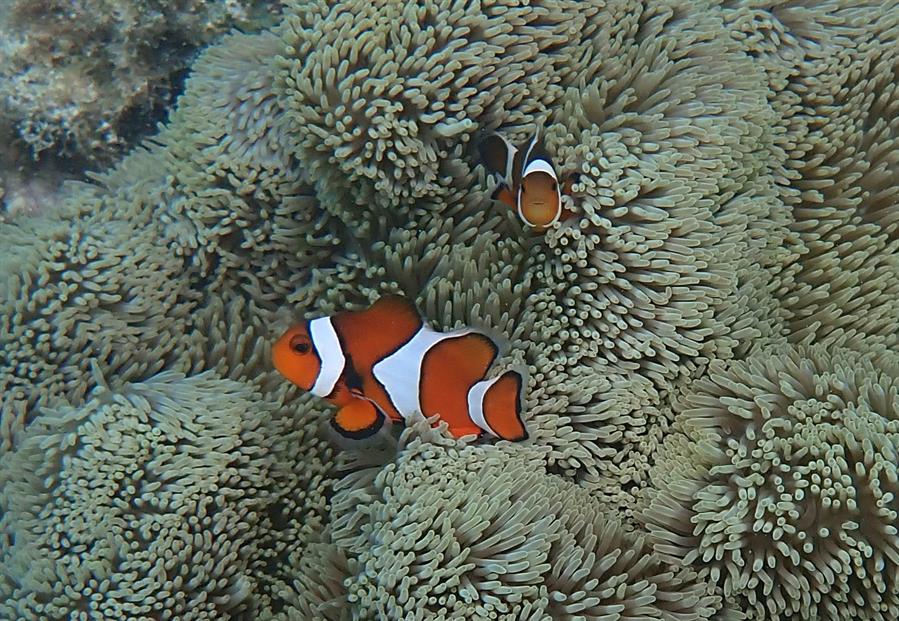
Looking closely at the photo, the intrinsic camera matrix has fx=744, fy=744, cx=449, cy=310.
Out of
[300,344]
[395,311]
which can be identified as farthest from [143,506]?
[395,311]

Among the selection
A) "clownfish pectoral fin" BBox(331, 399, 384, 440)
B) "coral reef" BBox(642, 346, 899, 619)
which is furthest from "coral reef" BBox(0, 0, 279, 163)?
"coral reef" BBox(642, 346, 899, 619)

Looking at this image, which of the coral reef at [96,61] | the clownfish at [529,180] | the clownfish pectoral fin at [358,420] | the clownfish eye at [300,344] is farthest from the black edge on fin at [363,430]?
the coral reef at [96,61]

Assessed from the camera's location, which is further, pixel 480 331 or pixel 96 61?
pixel 96 61

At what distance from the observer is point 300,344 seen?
1.08 m

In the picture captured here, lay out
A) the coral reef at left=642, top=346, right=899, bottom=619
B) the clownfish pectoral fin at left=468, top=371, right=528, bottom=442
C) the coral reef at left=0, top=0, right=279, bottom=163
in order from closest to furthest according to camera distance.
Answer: the coral reef at left=642, top=346, right=899, bottom=619, the clownfish pectoral fin at left=468, top=371, right=528, bottom=442, the coral reef at left=0, top=0, right=279, bottom=163

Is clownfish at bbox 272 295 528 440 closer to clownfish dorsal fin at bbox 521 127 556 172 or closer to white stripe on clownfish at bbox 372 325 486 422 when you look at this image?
white stripe on clownfish at bbox 372 325 486 422

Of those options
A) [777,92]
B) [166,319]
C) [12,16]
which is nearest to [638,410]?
[777,92]

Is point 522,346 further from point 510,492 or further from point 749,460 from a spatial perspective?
point 749,460

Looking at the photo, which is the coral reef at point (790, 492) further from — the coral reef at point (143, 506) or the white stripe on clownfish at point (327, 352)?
the coral reef at point (143, 506)

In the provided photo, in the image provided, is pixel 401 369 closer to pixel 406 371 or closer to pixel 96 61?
pixel 406 371

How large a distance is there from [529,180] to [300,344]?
1.32ft

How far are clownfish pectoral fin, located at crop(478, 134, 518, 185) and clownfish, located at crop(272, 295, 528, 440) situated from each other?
0.26 m

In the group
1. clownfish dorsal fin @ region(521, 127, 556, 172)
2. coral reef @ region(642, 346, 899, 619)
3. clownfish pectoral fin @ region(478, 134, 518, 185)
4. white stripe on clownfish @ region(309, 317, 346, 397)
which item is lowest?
white stripe on clownfish @ region(309, 317, 346, 397)

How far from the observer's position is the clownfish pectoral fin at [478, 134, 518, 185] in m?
1.15
